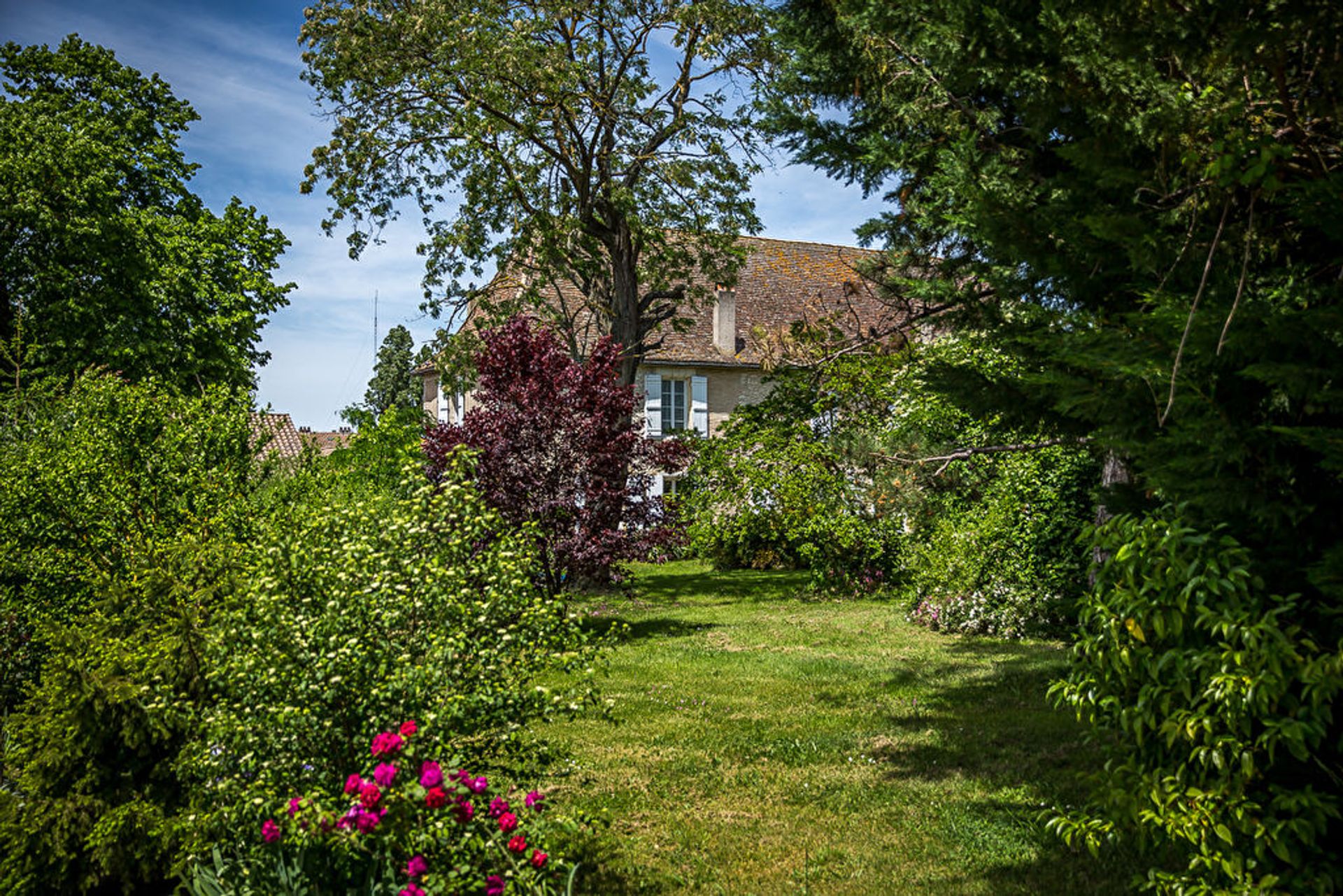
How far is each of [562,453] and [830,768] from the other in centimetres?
562

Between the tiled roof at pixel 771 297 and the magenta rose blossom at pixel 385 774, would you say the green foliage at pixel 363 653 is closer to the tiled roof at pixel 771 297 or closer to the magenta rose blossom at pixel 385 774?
the magenta rose blossom at pixel 385 774

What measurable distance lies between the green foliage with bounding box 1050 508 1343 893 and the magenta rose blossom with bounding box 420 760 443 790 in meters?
2.32

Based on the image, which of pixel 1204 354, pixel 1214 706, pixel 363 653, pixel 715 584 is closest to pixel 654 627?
pixel 715 584

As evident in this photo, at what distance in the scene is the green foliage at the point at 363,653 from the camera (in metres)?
3.59

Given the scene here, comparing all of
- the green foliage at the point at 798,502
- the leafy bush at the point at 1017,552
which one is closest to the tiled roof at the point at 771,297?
the green foliage at the point at 798,502

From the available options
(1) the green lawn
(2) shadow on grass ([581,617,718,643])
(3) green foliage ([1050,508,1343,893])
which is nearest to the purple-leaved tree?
(2) shadow on grass ([581,617,718,643])

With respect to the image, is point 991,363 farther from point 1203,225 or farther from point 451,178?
point 451,178

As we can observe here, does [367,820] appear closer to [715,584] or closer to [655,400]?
[715,584]

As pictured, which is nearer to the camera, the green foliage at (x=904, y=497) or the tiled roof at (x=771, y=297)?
the green foliage at (x=904, y=497)

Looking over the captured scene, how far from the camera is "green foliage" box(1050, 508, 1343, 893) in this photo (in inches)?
117

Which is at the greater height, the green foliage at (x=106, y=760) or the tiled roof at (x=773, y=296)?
the tiled roof at (x=773, y=296)

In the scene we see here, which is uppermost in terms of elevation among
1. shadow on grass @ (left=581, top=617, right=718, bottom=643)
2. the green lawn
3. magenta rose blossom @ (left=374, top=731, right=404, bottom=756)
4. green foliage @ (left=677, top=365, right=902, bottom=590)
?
green foliage @ (left=677, top=365, right=902, bottom=590)

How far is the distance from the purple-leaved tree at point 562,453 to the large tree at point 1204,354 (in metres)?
6.96

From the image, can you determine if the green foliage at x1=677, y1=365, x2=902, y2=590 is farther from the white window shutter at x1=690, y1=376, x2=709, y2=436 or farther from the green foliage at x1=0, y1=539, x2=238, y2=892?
the green foliage at x1=0, y1=539, x2=238, y2=892
